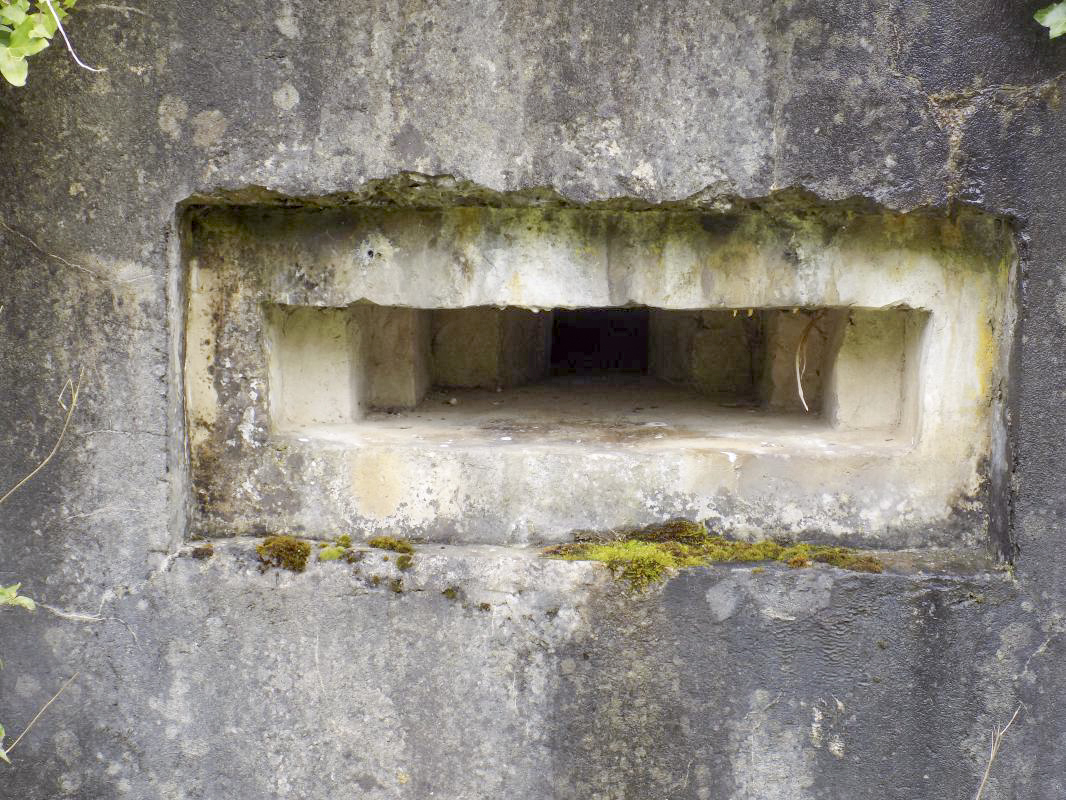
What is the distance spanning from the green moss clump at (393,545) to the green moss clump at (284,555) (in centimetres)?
17

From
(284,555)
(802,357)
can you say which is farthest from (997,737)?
(284,555)

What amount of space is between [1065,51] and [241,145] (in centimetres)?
184

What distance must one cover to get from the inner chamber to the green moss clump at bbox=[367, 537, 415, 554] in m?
0.40

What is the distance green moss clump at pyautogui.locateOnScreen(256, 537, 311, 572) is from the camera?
7.07 feet

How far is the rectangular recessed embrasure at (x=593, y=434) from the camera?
7.06 ft

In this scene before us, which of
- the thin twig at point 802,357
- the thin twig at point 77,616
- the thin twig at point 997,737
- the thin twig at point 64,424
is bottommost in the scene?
the thin twig at point 997,737

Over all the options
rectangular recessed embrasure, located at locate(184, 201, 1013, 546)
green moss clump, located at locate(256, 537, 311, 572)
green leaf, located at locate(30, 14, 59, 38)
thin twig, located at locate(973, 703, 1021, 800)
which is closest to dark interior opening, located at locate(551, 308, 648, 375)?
rectangular recessed embrasure, located at locate(184, 201, 1013, 546)

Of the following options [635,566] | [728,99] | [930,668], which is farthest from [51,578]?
[930,668]

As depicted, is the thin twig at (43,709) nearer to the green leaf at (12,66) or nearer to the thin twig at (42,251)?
the thin twig at (42,251)

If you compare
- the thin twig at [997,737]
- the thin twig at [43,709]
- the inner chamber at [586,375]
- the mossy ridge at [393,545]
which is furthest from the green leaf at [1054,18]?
the thin twig at [43,709]

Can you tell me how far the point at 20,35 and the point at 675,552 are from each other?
71.4 inches

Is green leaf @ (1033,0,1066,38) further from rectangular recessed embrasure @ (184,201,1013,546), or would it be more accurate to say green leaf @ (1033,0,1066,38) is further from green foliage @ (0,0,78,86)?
green foliage @ (0,0,78,86)

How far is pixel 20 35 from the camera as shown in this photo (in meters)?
1.77

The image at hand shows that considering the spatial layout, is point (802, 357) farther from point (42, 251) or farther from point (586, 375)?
point (42, 251)
